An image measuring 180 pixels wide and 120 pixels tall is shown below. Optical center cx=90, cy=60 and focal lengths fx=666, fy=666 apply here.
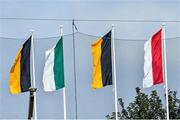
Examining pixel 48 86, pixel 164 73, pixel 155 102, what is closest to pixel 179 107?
pixel 155 102

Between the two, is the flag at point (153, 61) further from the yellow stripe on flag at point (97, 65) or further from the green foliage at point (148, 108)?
the green foliage at point (148, 108)

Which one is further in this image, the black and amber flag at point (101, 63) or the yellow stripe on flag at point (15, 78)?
the yellow stripe on flag at point (15, 78)

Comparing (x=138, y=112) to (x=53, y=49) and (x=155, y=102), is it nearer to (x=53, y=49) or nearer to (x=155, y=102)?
(x=155, y=102)

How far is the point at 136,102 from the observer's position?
38.4m

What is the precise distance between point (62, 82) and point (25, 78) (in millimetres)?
1621

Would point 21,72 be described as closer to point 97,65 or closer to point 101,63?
point 97,65

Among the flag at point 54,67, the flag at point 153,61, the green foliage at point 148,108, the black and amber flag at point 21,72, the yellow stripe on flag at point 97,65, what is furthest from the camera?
the green foliage at point 148,108

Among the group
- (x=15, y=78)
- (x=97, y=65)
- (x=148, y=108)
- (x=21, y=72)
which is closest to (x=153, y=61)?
Answer: (x=97, y=65)

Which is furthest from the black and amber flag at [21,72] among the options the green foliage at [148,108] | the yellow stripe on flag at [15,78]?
the green foliage at [148,108]

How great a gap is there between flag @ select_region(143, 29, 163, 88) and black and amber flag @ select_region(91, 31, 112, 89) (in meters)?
1.53

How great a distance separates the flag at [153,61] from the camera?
90.0 ft

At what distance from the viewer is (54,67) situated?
2780 centimetres

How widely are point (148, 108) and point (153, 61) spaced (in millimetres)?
11117

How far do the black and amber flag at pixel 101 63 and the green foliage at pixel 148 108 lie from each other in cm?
993
